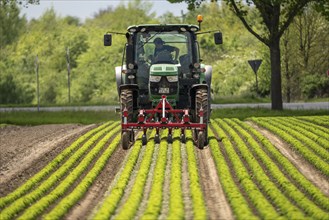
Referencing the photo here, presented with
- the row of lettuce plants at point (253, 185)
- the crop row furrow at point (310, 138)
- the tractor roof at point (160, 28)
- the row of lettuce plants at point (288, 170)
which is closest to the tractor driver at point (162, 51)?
the tractor roof at point (160, 28)

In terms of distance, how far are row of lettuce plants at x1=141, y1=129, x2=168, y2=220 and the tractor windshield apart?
6.58ft

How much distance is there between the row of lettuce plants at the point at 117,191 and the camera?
27.6 feet

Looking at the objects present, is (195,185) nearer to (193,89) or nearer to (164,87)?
(164,87)

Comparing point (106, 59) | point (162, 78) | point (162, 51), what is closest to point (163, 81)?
point (162, 78)

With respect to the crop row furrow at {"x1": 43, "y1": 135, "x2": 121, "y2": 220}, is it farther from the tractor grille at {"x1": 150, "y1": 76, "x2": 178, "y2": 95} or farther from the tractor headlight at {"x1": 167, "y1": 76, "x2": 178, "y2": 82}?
the tractor headlight at {"x1": 167, "y1": 76, "x2": 178, "y2": 82}

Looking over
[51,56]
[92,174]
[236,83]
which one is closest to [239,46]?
[236,83]

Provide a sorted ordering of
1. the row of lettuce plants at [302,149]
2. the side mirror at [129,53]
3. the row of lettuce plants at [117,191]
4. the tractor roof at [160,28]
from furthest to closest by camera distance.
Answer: the tractor roof at [160,28] → the side mirror at [129,53] → the row of lettuce plants at [302,149] → the row of lettuce plants at [117,191]

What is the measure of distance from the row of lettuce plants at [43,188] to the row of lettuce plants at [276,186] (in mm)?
3383

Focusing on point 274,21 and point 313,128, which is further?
point 274,21

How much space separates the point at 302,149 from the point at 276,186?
359cm

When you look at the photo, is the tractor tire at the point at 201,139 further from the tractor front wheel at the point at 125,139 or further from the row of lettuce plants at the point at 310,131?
the row of lettuce plants at the point at 310,131

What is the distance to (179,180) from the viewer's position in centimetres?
1070

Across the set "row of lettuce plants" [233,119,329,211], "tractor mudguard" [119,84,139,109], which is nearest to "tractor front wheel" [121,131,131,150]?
"tractor mudguard" [119,84,139,109]

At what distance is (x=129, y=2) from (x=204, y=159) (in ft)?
229
